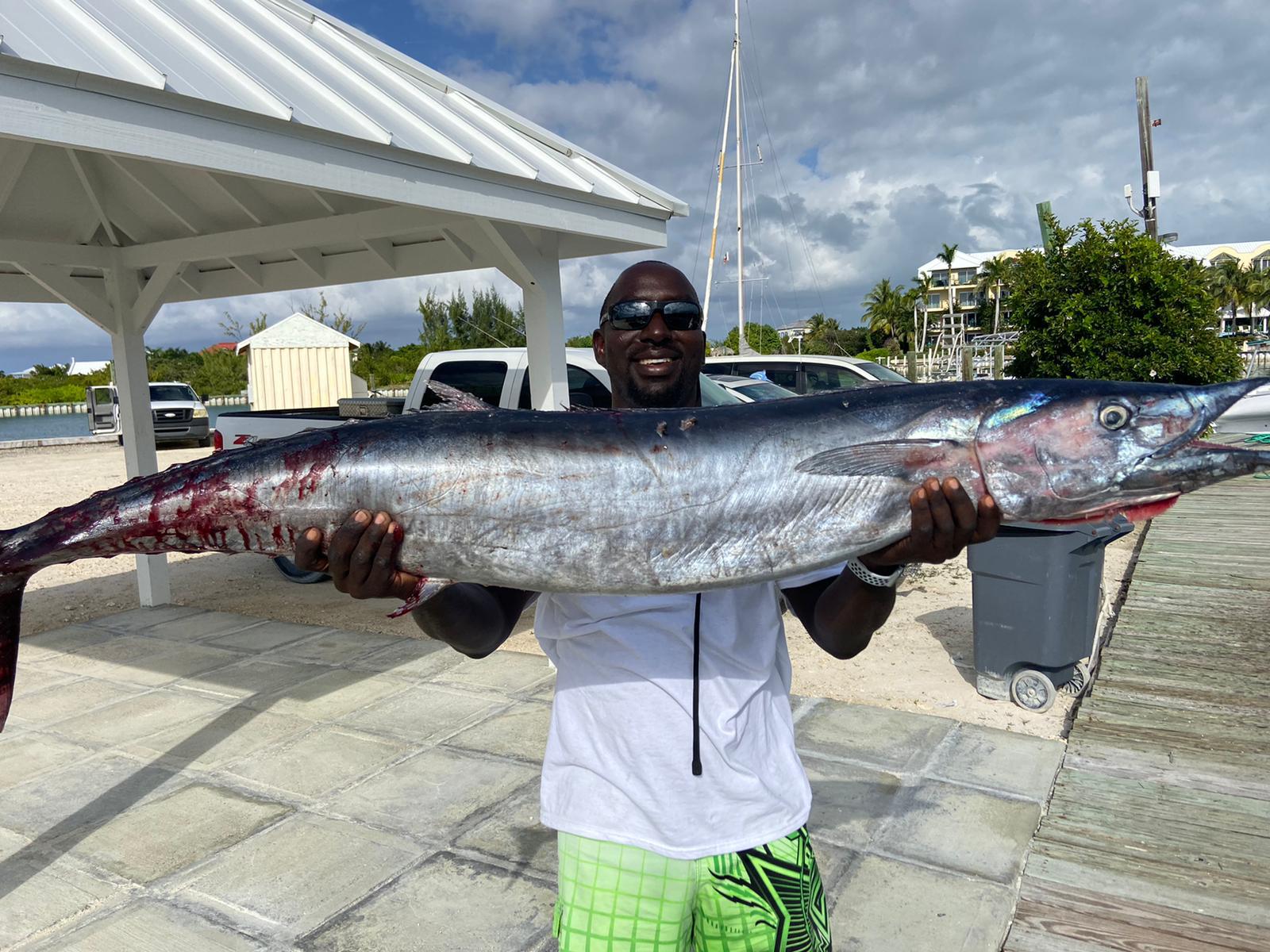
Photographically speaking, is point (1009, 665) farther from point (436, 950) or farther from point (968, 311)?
point (968, 311)

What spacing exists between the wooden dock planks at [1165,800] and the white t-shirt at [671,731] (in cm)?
184

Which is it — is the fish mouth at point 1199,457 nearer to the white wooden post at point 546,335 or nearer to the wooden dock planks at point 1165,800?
the wooden dock planks at point 1165,800

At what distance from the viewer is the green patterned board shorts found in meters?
1.70

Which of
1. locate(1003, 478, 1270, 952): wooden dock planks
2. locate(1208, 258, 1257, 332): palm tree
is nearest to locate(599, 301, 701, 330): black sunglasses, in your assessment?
locate(1003, 478, 1270, 952): wooden dock planks

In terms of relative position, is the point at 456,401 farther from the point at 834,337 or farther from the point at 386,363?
the point at 834,337

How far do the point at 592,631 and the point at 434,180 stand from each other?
4043 millimetres

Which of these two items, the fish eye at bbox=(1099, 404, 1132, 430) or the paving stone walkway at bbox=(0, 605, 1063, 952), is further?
the paving stone walkway at bbox=(0, 605, 1063, 952)

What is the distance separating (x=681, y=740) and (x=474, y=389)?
709cm

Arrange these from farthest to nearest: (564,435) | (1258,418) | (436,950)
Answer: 1. (1258,418)
2. (436,950)
3. (564,435)

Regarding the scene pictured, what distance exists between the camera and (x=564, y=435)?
1.95 metres

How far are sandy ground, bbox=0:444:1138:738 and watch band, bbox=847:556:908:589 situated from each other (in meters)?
3.56

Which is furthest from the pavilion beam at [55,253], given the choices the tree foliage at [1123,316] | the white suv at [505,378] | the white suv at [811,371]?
the tree foliage at [1123,316]

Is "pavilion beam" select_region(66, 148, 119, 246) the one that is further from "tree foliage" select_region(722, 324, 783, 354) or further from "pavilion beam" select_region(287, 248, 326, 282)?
"tree foliage" select_region(722, 324, 783, 354)

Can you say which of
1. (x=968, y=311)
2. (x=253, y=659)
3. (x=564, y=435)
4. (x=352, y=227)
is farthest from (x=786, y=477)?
(x=968, y=311)
